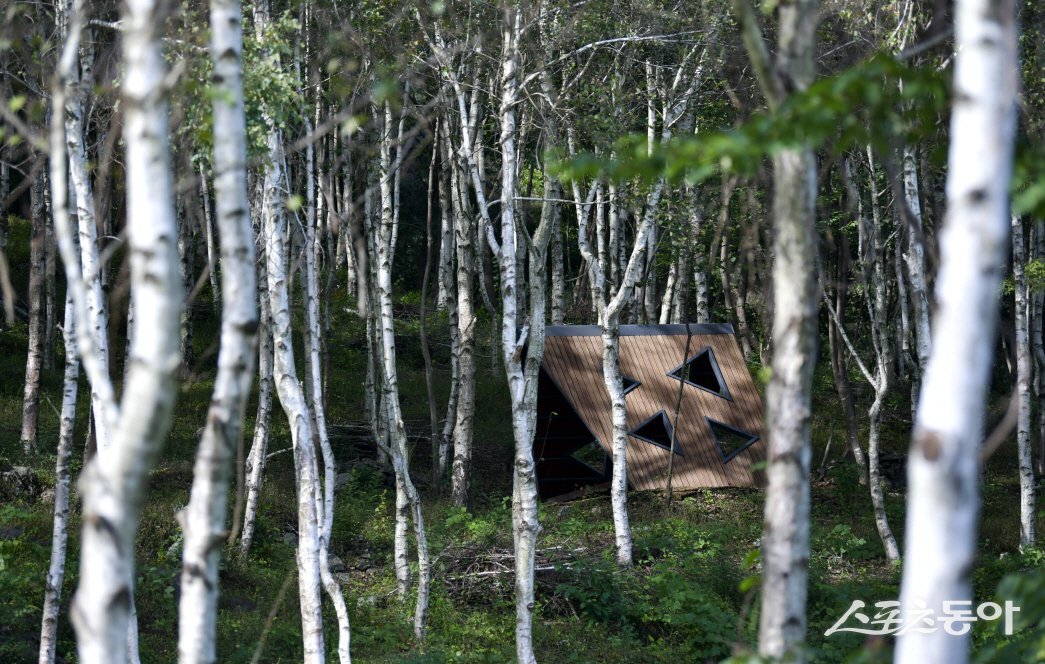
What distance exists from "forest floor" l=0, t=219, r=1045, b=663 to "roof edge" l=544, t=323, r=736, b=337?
2887mm

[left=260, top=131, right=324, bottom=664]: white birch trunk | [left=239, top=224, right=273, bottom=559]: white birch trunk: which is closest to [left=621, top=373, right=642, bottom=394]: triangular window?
[left=239, top=224, right=273, bottom=559]: white birch trunk

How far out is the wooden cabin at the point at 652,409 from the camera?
16.7 meters

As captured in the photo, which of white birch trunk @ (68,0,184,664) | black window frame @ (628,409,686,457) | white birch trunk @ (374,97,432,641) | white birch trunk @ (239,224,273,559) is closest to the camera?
white birch trunk @ (68,0,184,664)

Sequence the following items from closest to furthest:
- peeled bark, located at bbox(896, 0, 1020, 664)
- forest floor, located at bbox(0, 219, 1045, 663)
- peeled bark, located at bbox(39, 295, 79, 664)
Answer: peeled bark, located at bbox(896, 0, 1020, 664) → peeled bark, located at bbox(39, 295, 79, 664) → forest floor, located at bbox(0, 219, 1045, 663)

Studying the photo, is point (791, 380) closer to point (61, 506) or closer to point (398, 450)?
point (61, 506)

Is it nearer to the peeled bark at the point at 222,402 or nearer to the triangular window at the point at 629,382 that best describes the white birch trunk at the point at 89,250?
the peeled bark at the point at 222,402

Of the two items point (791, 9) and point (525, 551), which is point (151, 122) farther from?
point (525, 551)

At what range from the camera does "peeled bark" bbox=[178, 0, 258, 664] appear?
10.4 feet

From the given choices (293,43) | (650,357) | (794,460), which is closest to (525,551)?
(293,43)

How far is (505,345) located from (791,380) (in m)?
6.50

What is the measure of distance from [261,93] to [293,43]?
2837 millimetres

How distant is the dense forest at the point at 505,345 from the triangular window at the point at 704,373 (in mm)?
145

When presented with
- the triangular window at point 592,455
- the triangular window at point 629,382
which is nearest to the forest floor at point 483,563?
the triangular window at point 592,455

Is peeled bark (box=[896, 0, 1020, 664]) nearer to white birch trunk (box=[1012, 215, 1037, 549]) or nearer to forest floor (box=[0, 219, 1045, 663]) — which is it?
forest floor (box=[0, 219, 1045, 663])
